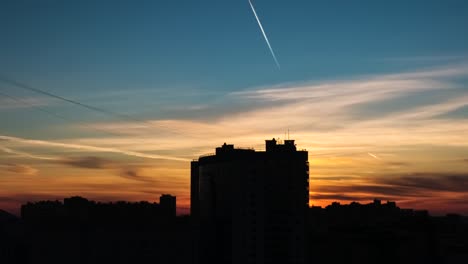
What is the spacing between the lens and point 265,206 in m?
150

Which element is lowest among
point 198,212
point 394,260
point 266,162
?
point 394,260

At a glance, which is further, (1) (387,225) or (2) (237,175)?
(1) (387,225)

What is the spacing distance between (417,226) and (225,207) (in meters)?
58.0

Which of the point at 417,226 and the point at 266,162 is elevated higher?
the point at 266,162

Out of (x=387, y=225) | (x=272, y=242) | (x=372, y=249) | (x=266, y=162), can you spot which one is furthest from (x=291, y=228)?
(x=387, y=225)

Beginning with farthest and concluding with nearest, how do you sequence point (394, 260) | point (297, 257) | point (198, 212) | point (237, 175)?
point (198, 212) → point (394, 260) → point (237, 175) → point (297, 257)

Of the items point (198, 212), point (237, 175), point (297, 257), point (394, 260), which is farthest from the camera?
point (198, 212)

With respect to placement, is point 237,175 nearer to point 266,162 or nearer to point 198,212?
point 266,162

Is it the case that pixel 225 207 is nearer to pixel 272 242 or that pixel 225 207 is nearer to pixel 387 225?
pixel 272 242

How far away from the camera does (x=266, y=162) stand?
15338cm

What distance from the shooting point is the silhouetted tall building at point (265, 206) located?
480ft

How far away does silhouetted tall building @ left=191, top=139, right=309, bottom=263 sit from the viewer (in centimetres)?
14625

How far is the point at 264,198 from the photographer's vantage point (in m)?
151

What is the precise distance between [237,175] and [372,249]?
43.0 meters
